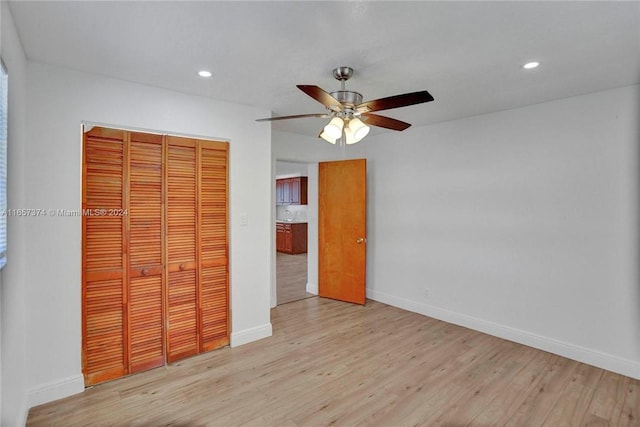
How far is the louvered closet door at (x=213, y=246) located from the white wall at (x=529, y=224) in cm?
246

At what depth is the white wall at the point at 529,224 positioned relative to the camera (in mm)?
2729

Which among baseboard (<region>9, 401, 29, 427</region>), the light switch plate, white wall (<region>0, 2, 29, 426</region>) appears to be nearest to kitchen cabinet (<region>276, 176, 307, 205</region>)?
the light switch plate

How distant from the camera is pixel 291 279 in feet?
19.6

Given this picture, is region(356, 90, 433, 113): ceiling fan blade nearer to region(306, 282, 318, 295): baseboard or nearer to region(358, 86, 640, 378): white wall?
region(358, 86, 640, 378): white wall

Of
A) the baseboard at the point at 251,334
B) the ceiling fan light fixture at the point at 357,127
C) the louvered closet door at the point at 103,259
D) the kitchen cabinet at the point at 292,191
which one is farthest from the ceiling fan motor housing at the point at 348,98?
the kitchen cabinet at the point at 292,191

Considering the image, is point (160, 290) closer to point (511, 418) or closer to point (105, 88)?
point (105, 88)

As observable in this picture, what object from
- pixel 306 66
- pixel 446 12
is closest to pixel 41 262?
pixel 306 66

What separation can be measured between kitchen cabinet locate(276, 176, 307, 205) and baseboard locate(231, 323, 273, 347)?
5864mm

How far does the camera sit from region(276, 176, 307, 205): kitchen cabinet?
29.5ft

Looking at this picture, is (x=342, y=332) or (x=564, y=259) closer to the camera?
(x=564, y=259)

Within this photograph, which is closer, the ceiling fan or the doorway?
the ceiling fan

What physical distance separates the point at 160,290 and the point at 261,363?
115 cm

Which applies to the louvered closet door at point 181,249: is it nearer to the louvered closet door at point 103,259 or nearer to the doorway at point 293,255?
the louvered closet door at point 103,259

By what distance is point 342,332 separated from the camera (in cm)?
351
